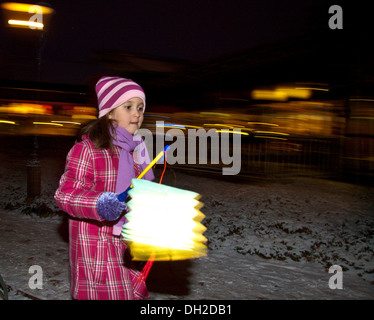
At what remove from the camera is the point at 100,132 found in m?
2.18

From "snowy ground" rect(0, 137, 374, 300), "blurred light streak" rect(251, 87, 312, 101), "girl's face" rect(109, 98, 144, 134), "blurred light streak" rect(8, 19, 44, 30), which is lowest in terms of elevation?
"snowy ground" rect(0, 137, 374, 300)

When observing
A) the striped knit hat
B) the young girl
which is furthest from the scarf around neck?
the striped knit hat

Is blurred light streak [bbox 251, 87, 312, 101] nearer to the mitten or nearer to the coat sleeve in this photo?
the coat sleeve

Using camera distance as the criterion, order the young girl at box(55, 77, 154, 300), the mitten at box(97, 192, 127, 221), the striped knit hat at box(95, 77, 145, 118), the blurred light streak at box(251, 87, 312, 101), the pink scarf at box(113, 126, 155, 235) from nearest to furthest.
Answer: the mitten at box(97, 192, 127, 221)
the young girl at box(55, 77, 154, 300)
the pink scarf at box(113, 126, 155, 235)
the striped knit hat at box(95, 77, 145, 118)
the blurred light streak at box(251, 87, 312, 101)

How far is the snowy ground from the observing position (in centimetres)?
437

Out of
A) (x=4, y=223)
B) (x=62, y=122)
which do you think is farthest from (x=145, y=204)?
(x=62, y=122)

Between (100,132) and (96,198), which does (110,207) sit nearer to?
(96,198)

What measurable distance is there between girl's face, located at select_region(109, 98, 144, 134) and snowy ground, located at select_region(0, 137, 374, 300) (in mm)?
2502

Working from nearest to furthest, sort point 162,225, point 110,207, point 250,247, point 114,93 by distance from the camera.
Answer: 1. point 162,225
2. point 110,207
3. point 114,93
4. point 250,247

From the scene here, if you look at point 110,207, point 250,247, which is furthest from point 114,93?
point 250,247

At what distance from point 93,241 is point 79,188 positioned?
→ 327mm

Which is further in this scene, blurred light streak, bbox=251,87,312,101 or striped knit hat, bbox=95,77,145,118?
blurred light streak, bbox=251,87,312,101

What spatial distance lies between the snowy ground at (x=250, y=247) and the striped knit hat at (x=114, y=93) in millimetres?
2614

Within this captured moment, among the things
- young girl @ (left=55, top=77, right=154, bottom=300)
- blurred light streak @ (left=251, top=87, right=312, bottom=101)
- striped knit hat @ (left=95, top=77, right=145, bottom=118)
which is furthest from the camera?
blurred light streak @ (left=251, top=87, right=312, bottom=101)
